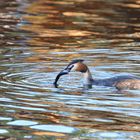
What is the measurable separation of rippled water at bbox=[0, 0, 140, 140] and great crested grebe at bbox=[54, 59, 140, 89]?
0.13 m

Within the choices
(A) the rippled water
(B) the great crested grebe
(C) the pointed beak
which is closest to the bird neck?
(B) the great crested grebe

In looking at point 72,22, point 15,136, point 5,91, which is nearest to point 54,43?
point 72,22

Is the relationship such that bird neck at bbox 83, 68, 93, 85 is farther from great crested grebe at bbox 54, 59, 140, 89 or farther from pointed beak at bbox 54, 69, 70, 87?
pointed beak at bbox 54, 69, 70, 87

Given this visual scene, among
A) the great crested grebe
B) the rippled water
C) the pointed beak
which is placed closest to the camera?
the rippled water

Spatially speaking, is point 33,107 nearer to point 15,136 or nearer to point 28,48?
point 15,136

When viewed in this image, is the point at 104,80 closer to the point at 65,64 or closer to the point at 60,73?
the point at 60,73

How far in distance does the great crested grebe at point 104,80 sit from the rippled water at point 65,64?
13 cm

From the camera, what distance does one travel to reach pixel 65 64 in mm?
15086

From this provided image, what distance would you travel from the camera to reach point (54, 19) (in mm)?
21500

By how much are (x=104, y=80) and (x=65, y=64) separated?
190 cm

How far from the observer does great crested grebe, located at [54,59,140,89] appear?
1302cm

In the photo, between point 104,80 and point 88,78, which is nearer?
point 104,80

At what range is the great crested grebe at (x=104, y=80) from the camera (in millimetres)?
13023

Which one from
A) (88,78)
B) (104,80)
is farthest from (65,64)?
(104,80)
